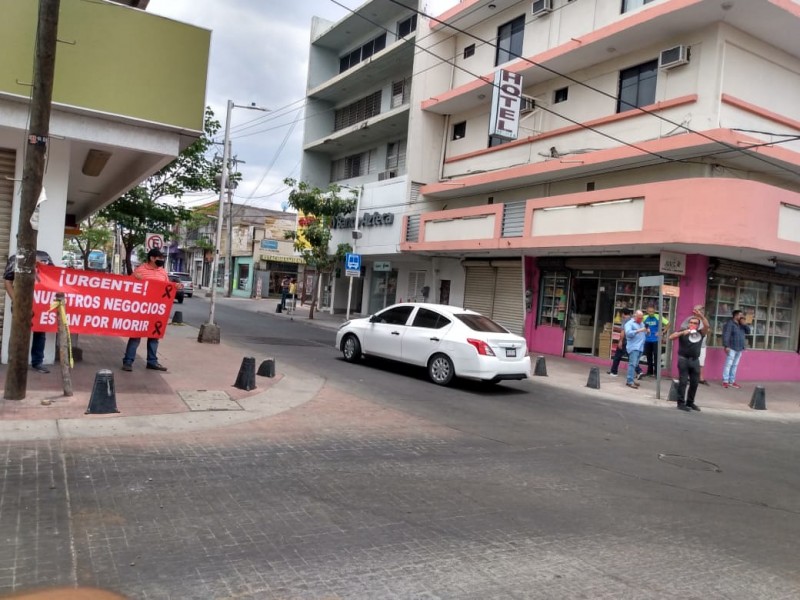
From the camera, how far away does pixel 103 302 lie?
29.7ft

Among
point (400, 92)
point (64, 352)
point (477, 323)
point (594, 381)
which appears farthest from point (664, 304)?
point (400, 92)

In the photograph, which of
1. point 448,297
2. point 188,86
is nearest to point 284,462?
point 188,86

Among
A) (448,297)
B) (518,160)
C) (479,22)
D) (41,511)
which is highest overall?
(479,22)

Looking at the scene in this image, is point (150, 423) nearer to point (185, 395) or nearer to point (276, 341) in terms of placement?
point (185, 395)

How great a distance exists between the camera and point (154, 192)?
2048cm

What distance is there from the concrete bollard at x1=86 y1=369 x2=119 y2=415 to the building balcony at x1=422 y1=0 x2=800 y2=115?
42.5ft

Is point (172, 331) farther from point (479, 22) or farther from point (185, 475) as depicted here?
point (479, 22)

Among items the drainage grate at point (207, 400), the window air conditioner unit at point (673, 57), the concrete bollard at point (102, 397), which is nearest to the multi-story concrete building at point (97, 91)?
the drainage grate at point (207, 400)

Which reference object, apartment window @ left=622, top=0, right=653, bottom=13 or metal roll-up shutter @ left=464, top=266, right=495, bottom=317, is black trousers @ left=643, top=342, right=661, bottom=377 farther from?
apartment window @ left=622, top=0, right=653, bottom=13

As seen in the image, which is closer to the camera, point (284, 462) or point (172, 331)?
point (284, 462)

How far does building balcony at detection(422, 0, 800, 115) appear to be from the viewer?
598 inches

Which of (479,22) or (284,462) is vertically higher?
(479,22)

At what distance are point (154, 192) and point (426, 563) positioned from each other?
63.5 ft

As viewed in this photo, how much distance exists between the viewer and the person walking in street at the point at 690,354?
11703 millimetres
